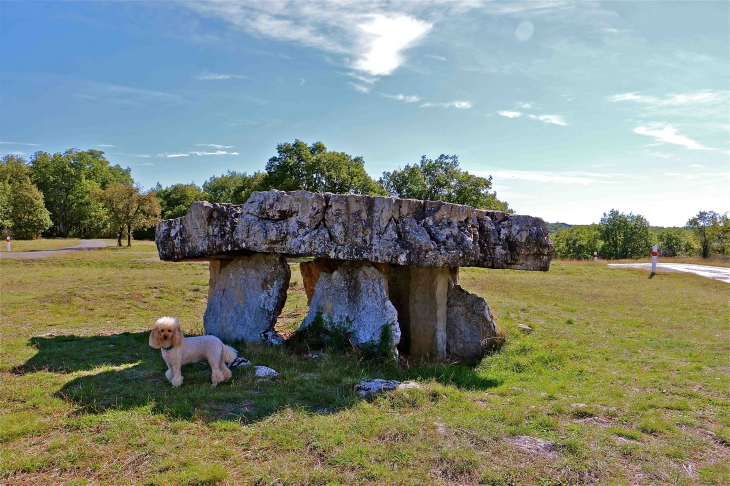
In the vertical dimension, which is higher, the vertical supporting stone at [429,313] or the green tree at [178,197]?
the green tree at [178,197]

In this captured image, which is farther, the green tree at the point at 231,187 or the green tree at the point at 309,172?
the green tree at the point at 231,187

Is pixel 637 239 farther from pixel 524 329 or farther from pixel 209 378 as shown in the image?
pixel 209 378

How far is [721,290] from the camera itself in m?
18.0

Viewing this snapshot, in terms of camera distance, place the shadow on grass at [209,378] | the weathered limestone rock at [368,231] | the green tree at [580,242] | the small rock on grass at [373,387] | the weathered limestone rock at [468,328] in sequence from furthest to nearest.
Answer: the green tree at [580,242], the weathered limestone rock at [468,328], the weathered limestone rock at [368,231], the small rock on grass at [373,387], the shadow on grass at [209,378]

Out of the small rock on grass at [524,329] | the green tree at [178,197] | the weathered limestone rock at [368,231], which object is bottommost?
the small rock on grass at [524,329]

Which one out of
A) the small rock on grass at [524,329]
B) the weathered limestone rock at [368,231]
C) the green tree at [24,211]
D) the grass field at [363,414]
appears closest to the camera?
the grass field at [363,414]

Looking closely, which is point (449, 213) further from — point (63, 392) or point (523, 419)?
point (63, 392)

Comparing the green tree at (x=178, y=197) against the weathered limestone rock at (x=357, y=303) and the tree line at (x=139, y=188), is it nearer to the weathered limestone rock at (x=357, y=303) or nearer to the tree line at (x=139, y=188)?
the tree line at (x=139, y=188)

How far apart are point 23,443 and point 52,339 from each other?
16.5 ft

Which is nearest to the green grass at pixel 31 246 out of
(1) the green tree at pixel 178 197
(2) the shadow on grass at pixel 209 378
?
(1) the green tree at pixel 178 197

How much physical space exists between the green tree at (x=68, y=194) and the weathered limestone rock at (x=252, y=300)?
5476cm

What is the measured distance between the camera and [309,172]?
107 feet

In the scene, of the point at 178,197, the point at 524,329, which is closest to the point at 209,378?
the point at 524,329

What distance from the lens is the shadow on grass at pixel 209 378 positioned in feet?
18.5
